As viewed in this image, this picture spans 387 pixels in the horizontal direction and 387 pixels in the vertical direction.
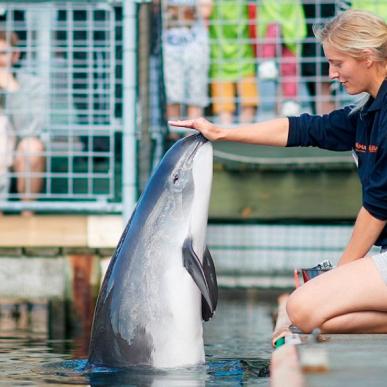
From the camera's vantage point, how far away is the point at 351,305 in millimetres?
6953

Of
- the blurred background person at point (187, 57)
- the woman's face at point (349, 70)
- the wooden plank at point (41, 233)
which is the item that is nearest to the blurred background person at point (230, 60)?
the blurred background person at point (187, 57)

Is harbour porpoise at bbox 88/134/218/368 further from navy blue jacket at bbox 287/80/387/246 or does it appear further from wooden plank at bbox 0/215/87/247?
wooden plank at bbox 0/215/87/247

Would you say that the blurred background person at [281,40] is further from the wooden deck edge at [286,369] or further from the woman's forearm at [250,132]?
the wooden deck edge at [286,369]

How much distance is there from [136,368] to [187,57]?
4985 millimetres

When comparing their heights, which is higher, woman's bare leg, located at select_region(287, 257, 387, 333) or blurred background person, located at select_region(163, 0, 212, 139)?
blurred background person, located at select_region(163, 0, 212, 139)

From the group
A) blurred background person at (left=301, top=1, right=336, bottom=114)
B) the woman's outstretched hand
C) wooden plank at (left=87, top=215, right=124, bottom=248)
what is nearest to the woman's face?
the woman's outstretched hand

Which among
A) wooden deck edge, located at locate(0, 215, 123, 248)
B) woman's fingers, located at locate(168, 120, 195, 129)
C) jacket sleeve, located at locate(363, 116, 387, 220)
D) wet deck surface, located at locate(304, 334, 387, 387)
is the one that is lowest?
wooden deck edge, located at locate(0, 215, 123, 248)

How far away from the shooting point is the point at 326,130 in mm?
7418

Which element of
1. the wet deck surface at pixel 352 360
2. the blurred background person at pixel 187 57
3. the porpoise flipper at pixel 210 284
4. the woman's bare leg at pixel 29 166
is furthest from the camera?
A: the blurred background person at pixel 187 57

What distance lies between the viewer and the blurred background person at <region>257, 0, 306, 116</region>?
11688mm

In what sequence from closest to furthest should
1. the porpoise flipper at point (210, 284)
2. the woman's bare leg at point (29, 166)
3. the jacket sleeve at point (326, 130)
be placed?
1. the porpoise flipper at point (210, 284)
2. the jacket sleeve at point (326, 130)
3. the woman's bare leg at point (29, 166)

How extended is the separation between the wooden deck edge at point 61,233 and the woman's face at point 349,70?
4.06 metres

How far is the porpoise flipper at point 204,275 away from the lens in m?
7.16

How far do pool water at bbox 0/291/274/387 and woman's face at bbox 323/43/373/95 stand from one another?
1531 millimetres
